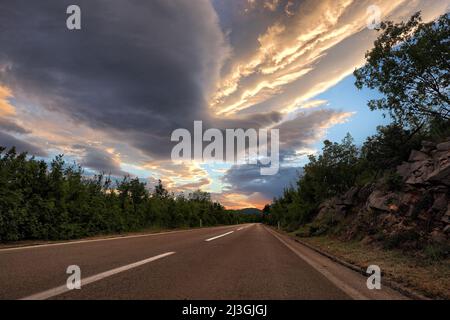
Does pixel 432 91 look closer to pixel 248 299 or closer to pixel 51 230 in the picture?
pixel 248 299

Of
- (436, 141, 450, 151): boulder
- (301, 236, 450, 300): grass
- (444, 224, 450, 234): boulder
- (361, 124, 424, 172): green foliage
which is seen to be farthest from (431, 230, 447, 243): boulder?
(361, 124, 424, 172): green foliage

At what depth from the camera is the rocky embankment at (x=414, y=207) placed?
10227mm

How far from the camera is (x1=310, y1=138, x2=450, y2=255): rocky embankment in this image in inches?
403

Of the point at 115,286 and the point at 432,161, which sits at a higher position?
the point at 432,161

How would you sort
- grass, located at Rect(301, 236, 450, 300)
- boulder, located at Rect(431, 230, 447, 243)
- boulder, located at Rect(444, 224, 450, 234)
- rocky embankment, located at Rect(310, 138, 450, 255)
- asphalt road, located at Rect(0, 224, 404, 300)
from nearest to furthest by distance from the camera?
asphalt road, located at Rect(0, 224, 404, 300), grass, located at Rect(301, 236, 450, 300), boulder, located at Rect(431, 230, 447, 243), boulder, located at Rect(444, 224, 450, 234), rocky embankment, located at Rect(310, 138, 450, 255)

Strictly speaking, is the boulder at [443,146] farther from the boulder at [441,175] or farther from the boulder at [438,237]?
the boulder at [438,237]

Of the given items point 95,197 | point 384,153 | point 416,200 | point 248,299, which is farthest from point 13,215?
point 384,153

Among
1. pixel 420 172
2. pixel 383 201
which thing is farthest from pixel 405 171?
pixel 420 172

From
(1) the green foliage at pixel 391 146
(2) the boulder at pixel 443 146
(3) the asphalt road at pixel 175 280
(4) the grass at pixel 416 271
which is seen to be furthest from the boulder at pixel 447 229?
(1) the green foliage at pixel 391 146

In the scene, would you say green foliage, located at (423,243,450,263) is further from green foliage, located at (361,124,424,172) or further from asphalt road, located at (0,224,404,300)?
green foliage, located at (361,124,424,172)

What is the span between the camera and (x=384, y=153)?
57.5 ft
